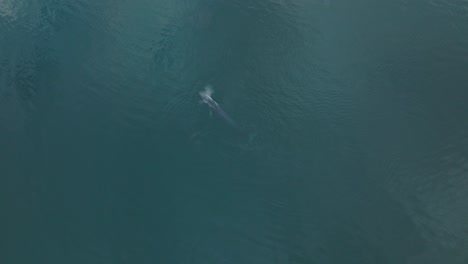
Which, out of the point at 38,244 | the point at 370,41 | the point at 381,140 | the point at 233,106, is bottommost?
the point at 38,244

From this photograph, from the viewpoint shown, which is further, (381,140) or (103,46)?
(103,46)

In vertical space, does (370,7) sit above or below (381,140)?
above

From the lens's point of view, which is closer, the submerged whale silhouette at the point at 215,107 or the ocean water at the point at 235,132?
the ocean water at the point at 235,132

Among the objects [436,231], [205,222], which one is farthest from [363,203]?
[205,222]

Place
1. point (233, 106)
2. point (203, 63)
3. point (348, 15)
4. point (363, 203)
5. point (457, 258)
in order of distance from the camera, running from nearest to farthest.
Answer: point (457, 258)
point (363, 203)
point (233, 106)
point (203, 63)
point (348, 15)

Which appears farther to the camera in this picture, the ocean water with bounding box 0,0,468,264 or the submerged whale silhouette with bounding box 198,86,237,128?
the submerged whale silhouette with bounding box 198,86,237,128

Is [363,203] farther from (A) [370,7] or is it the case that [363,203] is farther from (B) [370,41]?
(A) [370,7]

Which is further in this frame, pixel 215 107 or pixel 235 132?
pixel 215 107

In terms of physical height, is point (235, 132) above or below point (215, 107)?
below
